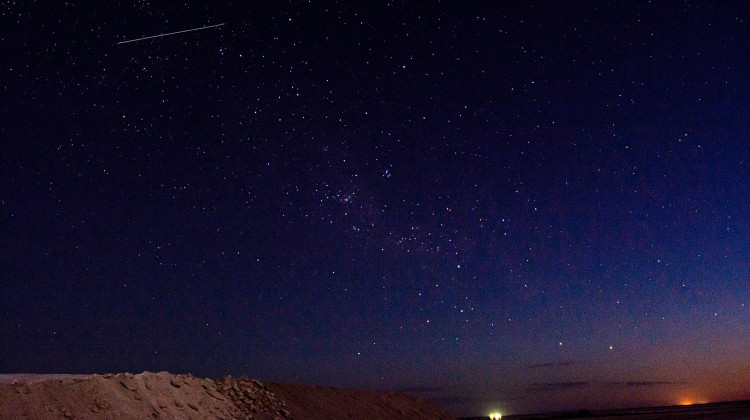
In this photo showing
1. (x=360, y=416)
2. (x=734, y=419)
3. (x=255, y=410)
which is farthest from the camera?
(x=734, y=419)

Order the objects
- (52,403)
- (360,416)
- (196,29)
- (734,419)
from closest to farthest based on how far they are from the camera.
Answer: (52,403) → (196,29) → (360,416) → (734,419)

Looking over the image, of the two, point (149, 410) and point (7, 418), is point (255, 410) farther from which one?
point (7, 418)

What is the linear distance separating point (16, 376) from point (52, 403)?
2309 millimetres

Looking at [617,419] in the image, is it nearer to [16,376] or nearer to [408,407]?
[408,407]

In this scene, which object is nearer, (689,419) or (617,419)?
(689,419)

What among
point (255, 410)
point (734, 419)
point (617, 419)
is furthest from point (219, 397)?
point (617, 419)

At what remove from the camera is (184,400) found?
19016 mm

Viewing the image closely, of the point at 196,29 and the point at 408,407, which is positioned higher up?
the point at 196,29

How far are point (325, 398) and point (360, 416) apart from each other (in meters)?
1.67

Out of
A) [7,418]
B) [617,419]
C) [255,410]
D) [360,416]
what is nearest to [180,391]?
[255,410]

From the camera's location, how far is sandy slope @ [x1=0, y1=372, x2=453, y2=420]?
1481 cm

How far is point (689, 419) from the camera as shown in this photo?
4100 centimetres

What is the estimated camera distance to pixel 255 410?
20859 mm

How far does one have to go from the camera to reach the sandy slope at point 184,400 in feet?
48.6
